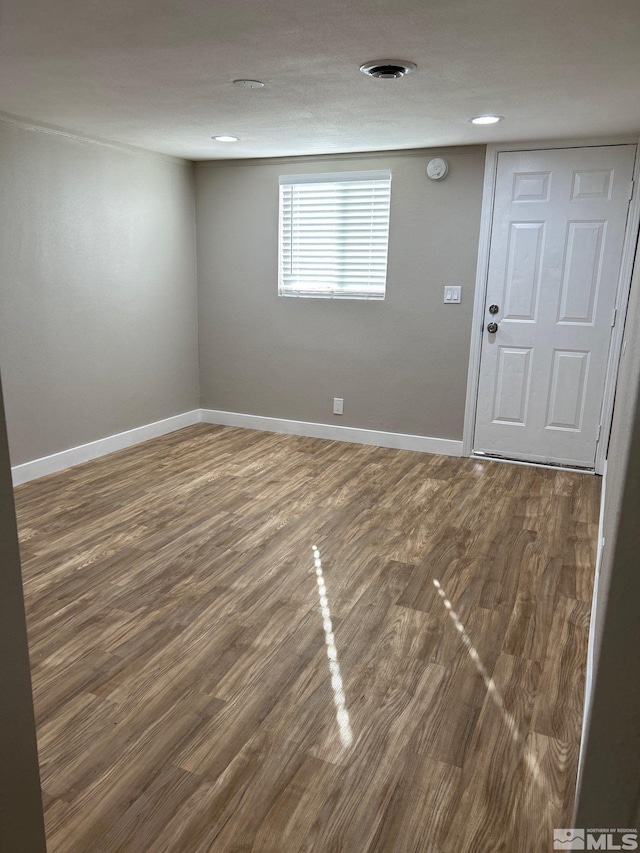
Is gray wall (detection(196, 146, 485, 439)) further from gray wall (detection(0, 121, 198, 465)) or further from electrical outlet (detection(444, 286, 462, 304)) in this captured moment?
gray wall (detection(0, 121, 198, 465))

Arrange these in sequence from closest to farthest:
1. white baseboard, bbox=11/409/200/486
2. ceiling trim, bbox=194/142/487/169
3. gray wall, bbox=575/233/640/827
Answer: gray wall, bbox=575/233/640/827, white baseboard, bbox=11/409/200/486, ceiling trim, bbox=194/142/487/169

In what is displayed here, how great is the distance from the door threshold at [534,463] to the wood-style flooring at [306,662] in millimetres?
345

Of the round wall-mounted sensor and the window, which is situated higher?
the round wall-mounted sensor

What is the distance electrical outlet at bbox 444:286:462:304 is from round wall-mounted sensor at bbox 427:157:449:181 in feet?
2.56

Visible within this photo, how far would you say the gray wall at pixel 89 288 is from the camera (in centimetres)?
382

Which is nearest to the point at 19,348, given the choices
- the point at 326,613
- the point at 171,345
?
the point at 171,345

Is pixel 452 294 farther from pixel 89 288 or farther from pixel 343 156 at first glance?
pixel 89 288

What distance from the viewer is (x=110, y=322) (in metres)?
4.59

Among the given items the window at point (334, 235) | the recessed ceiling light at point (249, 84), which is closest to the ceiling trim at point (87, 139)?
the window at point (334, 235)

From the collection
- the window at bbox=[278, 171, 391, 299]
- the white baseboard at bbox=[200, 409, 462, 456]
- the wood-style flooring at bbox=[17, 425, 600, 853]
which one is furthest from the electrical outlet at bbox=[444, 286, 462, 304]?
the wood-style flooring at bbox=[17, 425, 600, 853]

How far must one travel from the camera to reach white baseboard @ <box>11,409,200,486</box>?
4059mm

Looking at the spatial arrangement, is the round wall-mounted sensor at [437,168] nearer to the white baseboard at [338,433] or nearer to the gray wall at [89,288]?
the white baseboard at [338,433]

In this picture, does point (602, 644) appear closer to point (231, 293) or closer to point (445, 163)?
point (445, 163)

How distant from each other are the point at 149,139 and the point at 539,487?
3.53m
